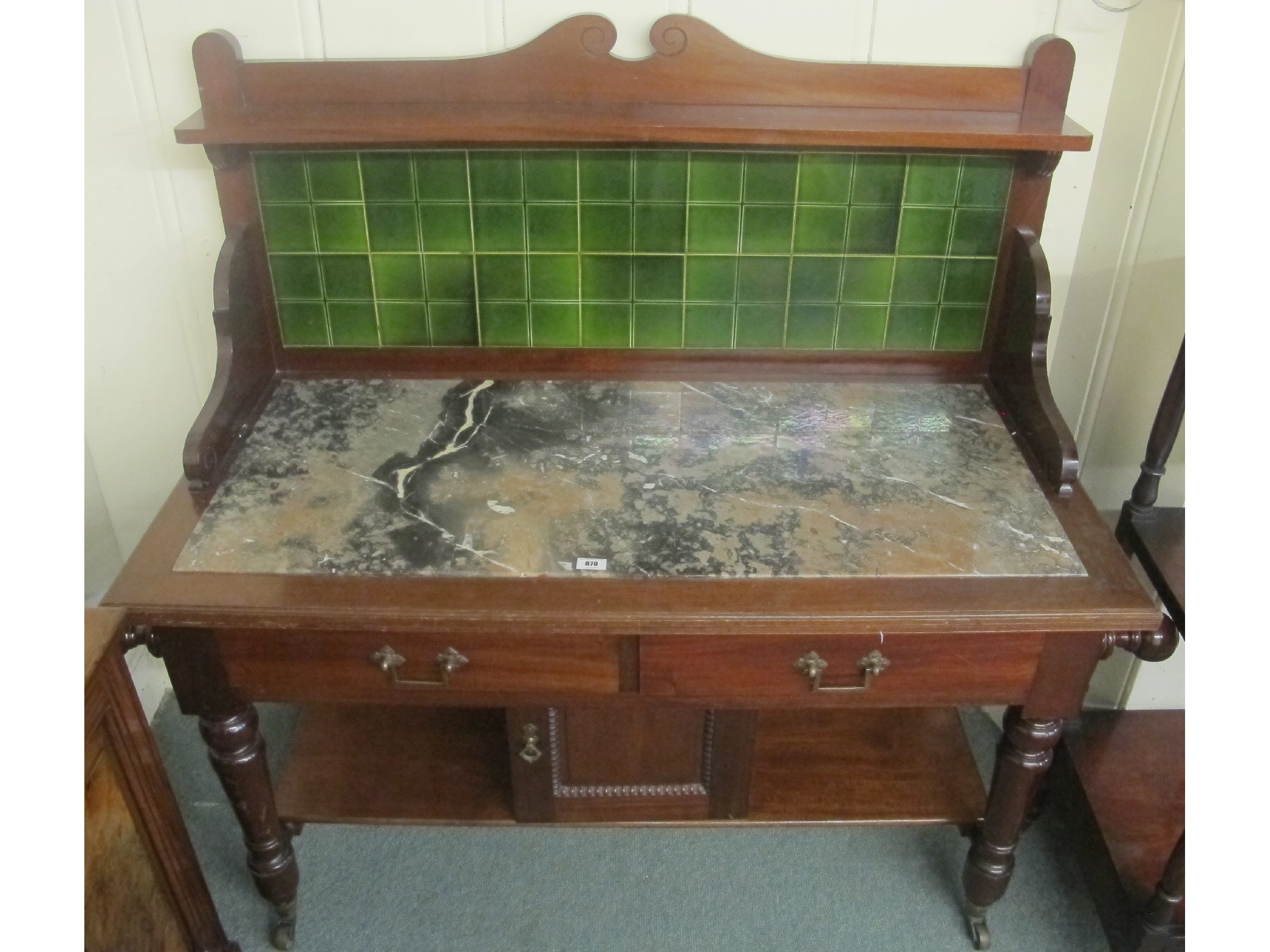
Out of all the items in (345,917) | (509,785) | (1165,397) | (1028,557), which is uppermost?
(1165,397)

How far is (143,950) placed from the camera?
142cm

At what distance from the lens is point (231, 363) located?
1.50 metres

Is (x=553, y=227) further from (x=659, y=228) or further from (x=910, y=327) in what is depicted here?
(x=910, y=327)

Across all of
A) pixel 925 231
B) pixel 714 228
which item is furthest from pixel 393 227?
pixel 925 231

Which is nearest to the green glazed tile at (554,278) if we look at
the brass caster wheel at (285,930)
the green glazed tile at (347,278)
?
the green glazed tile at (347,278)

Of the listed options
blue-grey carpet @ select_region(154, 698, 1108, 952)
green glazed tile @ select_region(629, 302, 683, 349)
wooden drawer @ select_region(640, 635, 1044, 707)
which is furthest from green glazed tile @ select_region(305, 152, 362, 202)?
blue-grey carpet @ select_region(154, 698, 1108, 952)

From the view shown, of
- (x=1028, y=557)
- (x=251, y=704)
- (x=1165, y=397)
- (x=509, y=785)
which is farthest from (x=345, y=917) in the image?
(x=1165, y=397)

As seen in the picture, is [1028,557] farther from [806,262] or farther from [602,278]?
[602,278]

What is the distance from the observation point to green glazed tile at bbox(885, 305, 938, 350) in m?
1.64

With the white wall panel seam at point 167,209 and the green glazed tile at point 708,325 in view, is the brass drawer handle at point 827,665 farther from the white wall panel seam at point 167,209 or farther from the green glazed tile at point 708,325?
the white wall panel seam at point 167,209

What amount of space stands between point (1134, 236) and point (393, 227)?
42.5 inches

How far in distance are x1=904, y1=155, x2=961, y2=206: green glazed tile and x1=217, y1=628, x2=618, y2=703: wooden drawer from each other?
781mm

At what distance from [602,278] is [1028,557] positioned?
2.36 ft
